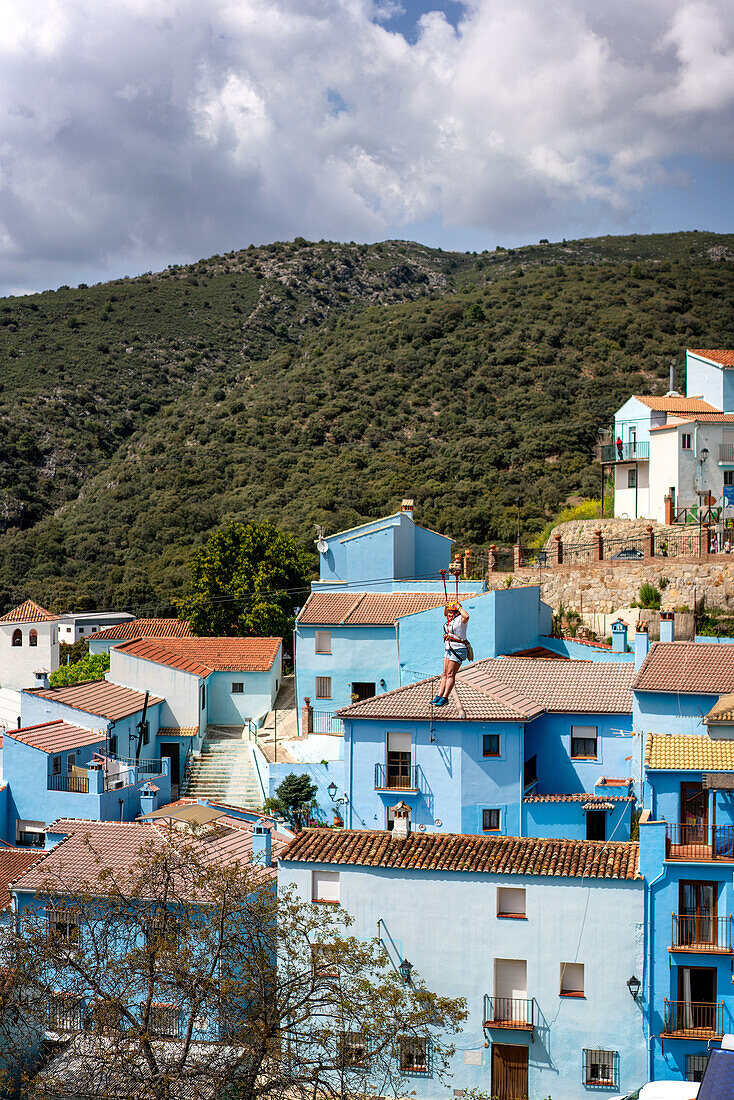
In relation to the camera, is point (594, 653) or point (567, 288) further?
point (567, 288)

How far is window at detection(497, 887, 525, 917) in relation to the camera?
22375 mm

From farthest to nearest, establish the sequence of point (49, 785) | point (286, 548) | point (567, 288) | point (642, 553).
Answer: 1. point (567, 288)
2. point (286, 548)
3. point (642, 553)
4. point (49, 785)

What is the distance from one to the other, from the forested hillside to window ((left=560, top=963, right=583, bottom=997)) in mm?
37822

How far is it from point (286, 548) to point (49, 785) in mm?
20558

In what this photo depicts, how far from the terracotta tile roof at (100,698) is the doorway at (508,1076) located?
1740cm

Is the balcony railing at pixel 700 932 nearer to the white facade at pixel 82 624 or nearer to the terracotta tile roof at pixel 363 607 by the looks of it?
the terracotta tile roof at pixel 363 607

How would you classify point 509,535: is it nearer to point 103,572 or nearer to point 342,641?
point 342,641

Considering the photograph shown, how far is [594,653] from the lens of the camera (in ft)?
119

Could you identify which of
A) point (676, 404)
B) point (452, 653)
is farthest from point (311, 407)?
point (452, 653)

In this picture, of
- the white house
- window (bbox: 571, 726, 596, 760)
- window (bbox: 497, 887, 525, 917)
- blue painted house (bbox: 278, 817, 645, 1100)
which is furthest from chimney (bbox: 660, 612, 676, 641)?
window (bbox: 497, 887, 525, 917)

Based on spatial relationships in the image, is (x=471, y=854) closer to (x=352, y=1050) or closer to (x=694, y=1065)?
(x=352, y=1050)

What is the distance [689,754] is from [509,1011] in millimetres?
A: 6337

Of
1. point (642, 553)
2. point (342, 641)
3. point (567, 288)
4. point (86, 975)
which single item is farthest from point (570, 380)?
point (86, 975)

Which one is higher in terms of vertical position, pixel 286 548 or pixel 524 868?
pixel 286 548
